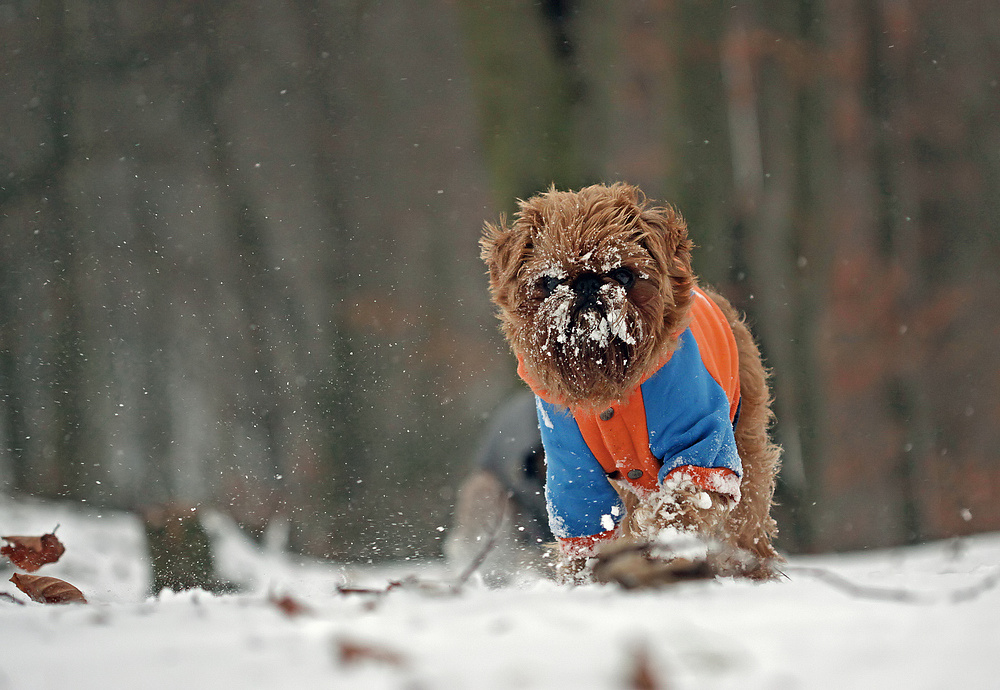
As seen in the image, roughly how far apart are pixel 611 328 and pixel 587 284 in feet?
0.60

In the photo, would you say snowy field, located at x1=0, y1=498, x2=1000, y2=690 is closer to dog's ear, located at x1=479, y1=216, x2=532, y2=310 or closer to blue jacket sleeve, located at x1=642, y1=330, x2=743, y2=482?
blue jacket sleeve, located at x1=642, y1=330, x2=743, y2=482

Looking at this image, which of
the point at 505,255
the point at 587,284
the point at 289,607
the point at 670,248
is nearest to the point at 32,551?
the point at 289,607

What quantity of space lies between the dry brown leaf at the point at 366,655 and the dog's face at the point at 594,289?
1688 mm

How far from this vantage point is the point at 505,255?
274 cm

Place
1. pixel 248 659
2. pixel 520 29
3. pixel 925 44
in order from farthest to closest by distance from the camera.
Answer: pixel 925 44
pixel 520 29
pixel 248 659

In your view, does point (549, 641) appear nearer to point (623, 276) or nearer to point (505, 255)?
point (623, 276)

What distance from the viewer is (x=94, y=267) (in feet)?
22.2

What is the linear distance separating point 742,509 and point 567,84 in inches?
143

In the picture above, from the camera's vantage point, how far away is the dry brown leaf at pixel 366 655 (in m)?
0.96

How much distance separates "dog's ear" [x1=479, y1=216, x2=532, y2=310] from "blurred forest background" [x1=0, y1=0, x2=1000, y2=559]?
141 inches

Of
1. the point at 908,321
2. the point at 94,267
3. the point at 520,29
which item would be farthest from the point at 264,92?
the point at 908,321

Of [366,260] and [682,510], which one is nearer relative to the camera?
[682,510]

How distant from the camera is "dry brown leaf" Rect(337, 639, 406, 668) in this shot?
0.96m

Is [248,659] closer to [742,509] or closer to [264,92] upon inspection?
[742,509]
